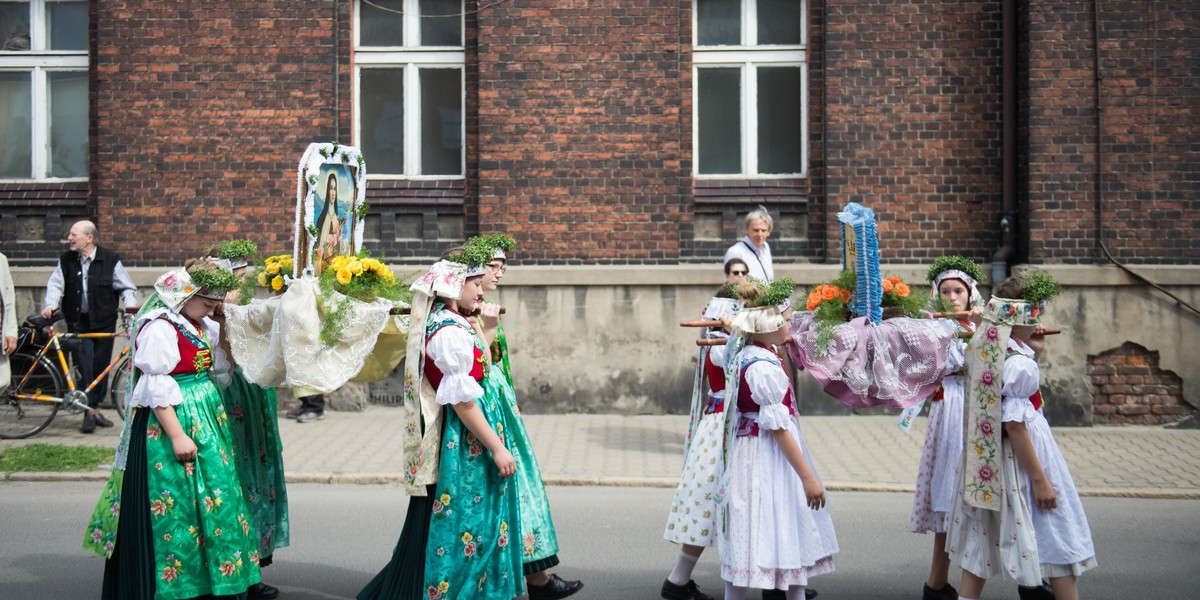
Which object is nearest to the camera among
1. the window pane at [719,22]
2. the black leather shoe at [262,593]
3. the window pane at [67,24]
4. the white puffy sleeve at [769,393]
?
the white puffy sleeve at [769,393]

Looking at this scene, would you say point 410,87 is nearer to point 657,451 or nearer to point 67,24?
point 67,24

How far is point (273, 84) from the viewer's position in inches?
488

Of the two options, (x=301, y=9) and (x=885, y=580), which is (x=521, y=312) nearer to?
(x=301, y=9)

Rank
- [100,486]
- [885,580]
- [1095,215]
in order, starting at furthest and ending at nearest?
[1095,215] < [100,486] < [885,580]

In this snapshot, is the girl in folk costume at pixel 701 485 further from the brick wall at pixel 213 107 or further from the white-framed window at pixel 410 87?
the brick wall at pixel 213 107

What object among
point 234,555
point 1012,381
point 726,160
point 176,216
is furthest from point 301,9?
point 1012,381

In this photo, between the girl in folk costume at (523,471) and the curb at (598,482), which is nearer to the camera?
the girl in folk costume at (523,471)

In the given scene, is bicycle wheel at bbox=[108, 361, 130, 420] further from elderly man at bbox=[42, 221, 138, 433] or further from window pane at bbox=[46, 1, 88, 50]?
window pane at bbox=[46, 1, 88, 50]

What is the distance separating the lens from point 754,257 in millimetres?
9414

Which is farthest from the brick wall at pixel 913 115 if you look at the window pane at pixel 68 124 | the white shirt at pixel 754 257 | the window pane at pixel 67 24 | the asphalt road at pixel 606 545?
the window pane at pixel 68 124

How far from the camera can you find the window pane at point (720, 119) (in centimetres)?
1274

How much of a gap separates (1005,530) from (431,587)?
8.76 ft

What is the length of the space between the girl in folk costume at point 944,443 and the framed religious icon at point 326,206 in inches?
127

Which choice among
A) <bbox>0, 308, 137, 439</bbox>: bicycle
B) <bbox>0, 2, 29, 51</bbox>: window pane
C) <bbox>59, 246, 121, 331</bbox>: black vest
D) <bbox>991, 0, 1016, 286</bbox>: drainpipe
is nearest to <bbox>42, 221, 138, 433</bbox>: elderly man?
<bbox>59, 246, 121, 331</bbox>: black vest
